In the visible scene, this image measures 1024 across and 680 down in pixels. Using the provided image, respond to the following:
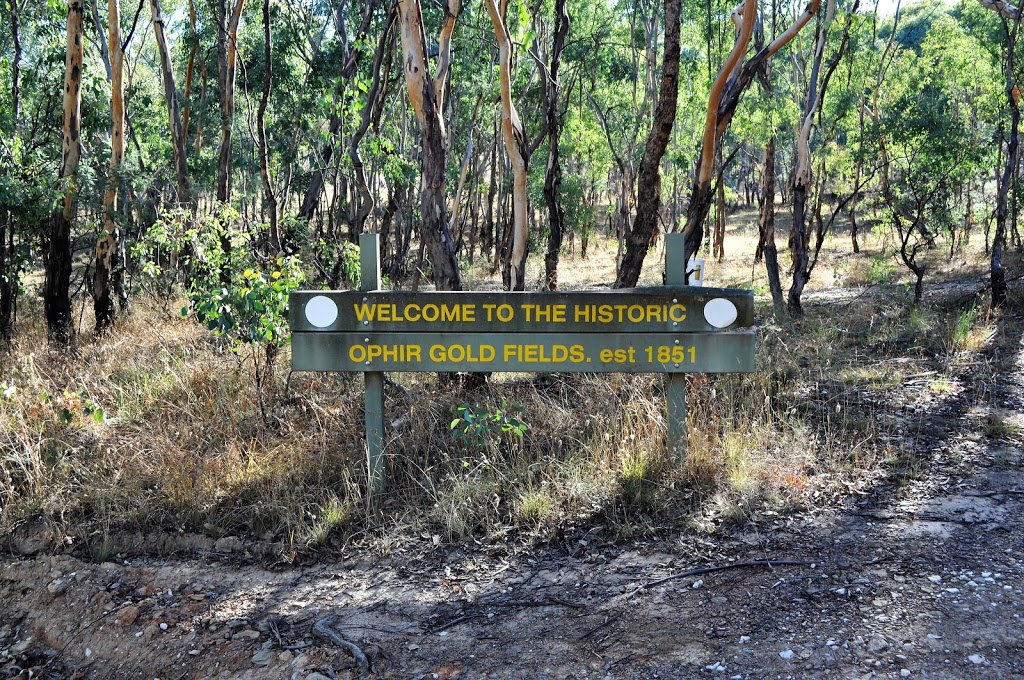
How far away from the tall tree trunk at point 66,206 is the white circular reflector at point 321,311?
5361 mm

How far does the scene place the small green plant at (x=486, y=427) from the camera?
496 cm

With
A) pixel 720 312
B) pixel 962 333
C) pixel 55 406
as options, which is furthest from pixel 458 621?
pixel 962 333

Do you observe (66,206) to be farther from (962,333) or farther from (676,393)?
(962,333)

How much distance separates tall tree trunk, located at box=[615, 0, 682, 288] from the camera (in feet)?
23.4

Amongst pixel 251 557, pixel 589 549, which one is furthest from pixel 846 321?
pixel 251 557

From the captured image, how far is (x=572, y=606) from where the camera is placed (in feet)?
12.9

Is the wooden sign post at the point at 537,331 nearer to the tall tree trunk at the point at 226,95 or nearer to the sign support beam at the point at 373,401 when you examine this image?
the sign support beam at the point at 373,401

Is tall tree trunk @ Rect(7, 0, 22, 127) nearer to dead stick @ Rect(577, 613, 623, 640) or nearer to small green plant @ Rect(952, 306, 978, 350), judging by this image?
dead stick @ Rect(577, 613, 623, 640)

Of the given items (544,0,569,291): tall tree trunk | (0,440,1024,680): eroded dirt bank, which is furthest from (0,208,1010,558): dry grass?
(544,0,569,291): tall tree trunk

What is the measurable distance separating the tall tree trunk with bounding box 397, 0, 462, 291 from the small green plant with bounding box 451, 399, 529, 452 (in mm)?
1749

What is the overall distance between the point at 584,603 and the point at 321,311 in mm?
2262

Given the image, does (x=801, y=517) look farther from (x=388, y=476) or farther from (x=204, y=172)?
(x=204, y=172)

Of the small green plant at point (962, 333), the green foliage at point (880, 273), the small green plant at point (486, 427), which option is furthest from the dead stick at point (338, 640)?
the green foliage at point (880, 273)

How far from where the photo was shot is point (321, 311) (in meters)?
4.95
